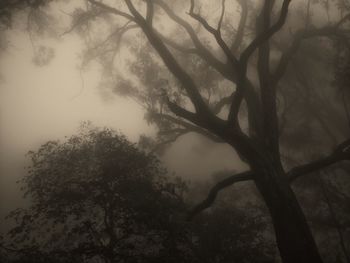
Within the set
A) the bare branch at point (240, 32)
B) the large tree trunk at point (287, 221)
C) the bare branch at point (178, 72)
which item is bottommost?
the large tree trunk at point (287, 221)

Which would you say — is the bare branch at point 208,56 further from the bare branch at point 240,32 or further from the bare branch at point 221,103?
the bare branch at point 221,103

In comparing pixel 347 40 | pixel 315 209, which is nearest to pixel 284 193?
pixel 347 40

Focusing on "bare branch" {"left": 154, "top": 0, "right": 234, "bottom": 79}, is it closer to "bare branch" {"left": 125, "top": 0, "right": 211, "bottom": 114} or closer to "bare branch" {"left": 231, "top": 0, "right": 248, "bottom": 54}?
"bare branch" {"left": 231, "top": 0, "right": 248, "bottom": 54}

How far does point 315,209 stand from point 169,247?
671 inches

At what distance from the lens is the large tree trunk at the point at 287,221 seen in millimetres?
9281

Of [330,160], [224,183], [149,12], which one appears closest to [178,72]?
[149,12]

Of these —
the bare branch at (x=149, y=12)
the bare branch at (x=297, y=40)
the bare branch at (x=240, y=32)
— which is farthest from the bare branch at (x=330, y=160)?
the bare branch at (x=149, y=12)

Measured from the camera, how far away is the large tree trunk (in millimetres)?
9281

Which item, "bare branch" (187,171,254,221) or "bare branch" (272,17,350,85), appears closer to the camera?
"bare branch" (187,171,254,221)

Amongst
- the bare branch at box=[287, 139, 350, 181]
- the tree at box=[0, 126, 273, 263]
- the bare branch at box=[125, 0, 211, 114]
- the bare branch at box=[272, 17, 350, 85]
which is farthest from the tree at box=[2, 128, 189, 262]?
the bare branch at box=[272, 17, 350, 85]

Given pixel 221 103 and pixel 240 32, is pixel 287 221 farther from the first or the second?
pixel 240 32

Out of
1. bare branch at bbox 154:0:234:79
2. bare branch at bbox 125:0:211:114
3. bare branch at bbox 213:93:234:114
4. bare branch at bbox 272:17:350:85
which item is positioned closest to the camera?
bare branch at bbox 125:0:211:114

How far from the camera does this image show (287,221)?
9.62 metres

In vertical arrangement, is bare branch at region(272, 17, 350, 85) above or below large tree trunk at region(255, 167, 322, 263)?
above
